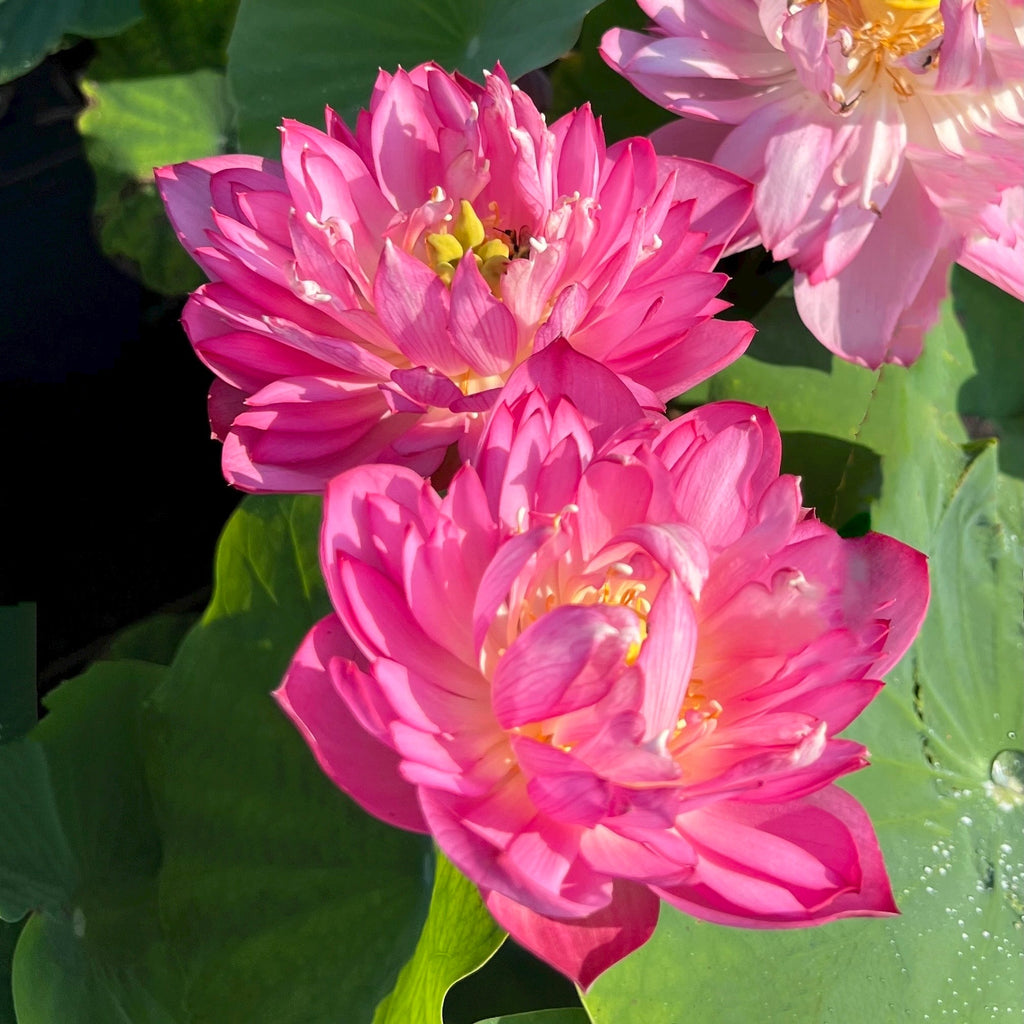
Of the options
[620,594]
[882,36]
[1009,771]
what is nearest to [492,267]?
[620,594]

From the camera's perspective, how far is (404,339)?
61 centimetres

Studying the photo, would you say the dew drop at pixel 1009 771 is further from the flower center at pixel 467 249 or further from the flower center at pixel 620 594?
the flower center at pixel 467 249

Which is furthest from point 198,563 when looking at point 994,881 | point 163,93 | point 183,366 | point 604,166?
point 994,881

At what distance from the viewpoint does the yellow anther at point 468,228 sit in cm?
69

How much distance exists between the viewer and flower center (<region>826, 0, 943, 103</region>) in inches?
32.0

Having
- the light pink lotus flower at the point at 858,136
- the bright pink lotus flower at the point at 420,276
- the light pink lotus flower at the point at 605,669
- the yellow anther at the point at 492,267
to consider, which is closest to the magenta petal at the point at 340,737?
the light pink lotus flower at the point at 605,669

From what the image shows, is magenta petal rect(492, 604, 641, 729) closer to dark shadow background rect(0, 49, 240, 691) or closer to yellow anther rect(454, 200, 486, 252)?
yellow anther rect(454, 200, 486, 252)

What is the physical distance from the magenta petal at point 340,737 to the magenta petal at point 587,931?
0.23ft

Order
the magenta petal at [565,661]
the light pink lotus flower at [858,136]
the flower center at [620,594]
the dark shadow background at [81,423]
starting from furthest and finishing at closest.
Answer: the dark shadow background at [81,423]
the light pink lotus flower at [858,136]
the flower center at [620,594]
the magenta petal at [565,661]

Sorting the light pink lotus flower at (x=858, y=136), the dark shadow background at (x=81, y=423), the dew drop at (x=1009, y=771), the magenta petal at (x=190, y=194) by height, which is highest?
the magenta petal at (x=190, y=194)

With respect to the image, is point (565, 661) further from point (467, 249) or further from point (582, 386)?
point (467, 249)

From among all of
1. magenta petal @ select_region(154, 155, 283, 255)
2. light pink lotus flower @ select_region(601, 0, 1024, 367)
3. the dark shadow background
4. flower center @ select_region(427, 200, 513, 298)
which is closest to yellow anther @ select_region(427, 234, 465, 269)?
flower center @ select_region(427, 200, 513, 298)

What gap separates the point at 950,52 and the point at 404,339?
453 mm

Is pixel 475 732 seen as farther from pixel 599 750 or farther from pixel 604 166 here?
pixel 604 166
